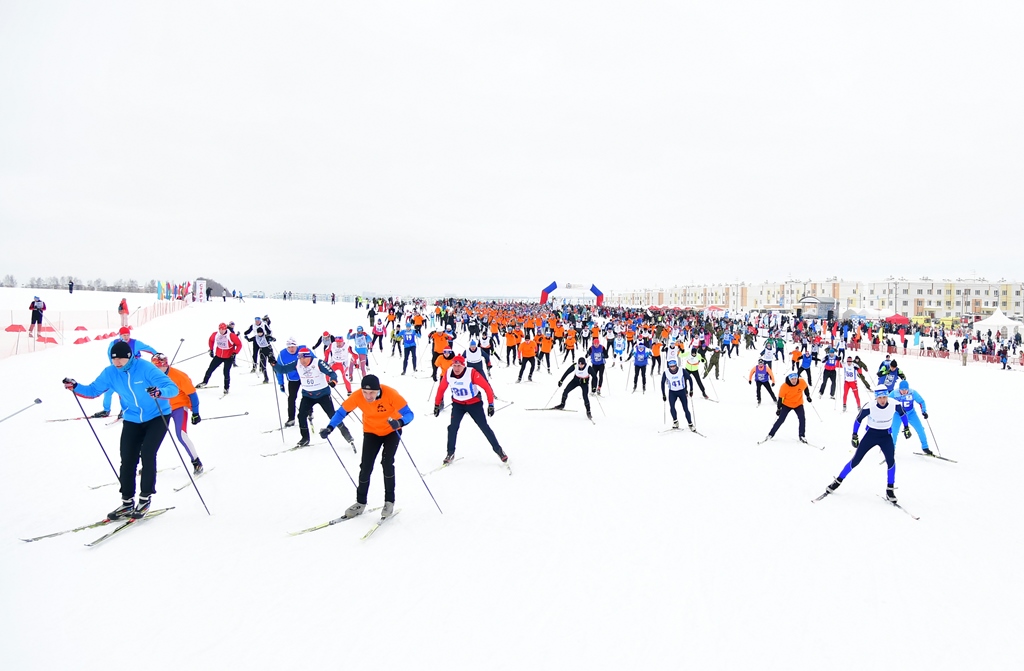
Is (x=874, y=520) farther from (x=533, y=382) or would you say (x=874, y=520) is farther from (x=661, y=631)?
(x=533, y=382)

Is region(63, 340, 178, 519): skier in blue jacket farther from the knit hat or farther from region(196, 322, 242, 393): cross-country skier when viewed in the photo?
region(196, 322, 242, 393): cross-country skier

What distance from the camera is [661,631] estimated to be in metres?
3.36

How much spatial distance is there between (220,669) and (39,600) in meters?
1.83

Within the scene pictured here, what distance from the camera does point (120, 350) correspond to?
14.4 feet

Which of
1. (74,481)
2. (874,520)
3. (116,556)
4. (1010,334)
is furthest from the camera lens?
(1010,334)

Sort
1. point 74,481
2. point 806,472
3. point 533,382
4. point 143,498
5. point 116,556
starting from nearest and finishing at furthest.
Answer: point 116,556, point 143,498, point 74,481, point 806,472, point 533,382

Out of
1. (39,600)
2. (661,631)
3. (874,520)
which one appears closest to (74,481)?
(39,600)

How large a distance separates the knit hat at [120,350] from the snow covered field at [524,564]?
1.72 metres

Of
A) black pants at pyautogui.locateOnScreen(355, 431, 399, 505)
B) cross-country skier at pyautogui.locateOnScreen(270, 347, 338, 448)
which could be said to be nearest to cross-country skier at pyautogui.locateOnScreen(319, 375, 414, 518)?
black pants at pyautogui.locateOnScreen(355, 431, 399, 505)

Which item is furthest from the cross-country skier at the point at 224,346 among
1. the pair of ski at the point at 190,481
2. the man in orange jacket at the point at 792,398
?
the man in orange jacket at the point at 792,398

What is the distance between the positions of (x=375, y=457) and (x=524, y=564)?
1.78 m

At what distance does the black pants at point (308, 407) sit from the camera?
7062 mm

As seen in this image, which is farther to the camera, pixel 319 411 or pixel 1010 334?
pixel 1010 334

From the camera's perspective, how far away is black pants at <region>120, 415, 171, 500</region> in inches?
180
